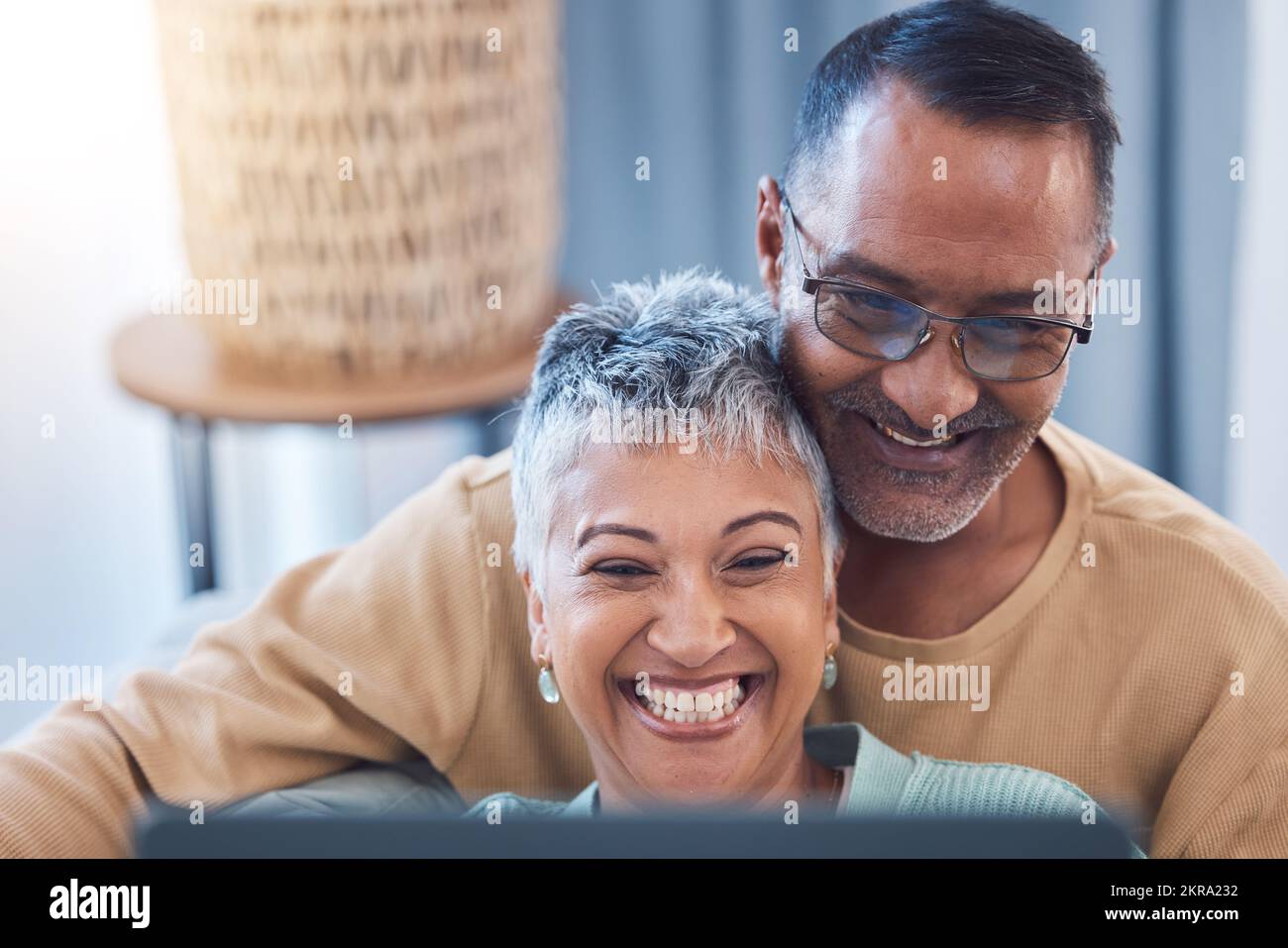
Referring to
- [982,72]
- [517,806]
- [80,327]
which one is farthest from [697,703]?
[80,327]

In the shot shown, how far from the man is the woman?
11 cm

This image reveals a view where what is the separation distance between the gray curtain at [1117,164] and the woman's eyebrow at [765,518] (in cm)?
135

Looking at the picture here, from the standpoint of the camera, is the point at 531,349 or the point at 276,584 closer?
the point at 276,584

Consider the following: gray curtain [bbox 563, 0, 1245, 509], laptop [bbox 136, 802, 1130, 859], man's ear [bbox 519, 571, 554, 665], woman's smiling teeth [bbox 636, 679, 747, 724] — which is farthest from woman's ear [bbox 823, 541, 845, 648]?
gray curtain [bbox 563, 0, 1245, 509]

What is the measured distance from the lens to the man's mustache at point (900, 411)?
1.22m

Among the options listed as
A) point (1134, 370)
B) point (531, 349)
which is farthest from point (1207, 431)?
point (531, 349)

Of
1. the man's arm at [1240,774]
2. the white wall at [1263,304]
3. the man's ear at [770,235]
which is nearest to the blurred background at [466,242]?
the white wall at [1263,304]

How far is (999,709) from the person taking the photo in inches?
53.2

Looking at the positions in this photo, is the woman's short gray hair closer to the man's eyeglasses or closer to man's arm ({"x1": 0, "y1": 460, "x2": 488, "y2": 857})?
the man's eyeglasses

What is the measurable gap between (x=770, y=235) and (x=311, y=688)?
60 centimetres

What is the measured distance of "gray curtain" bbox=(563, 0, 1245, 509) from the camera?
91.5 inches

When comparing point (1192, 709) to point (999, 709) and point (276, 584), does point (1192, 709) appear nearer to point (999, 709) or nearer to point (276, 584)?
point (999, 709)

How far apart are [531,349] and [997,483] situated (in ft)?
3.67

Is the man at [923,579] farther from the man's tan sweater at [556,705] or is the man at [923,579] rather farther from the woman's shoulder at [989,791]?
the woman's shoulder at [989,791]
